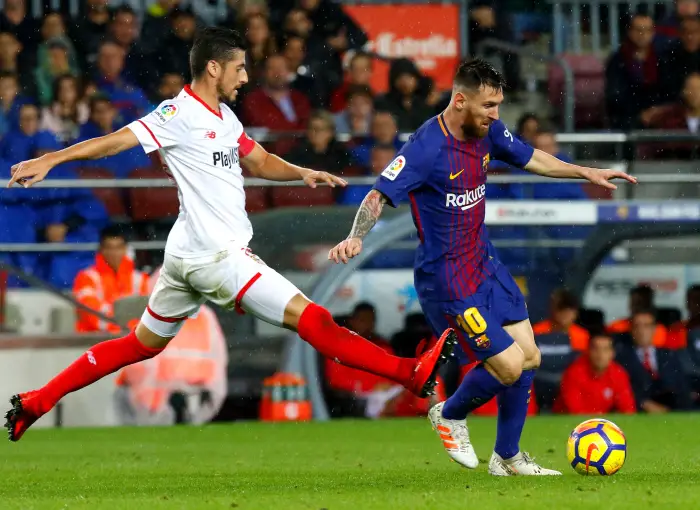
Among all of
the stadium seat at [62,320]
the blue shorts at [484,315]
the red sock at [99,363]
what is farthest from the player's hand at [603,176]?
the stadium seat at [62,320]

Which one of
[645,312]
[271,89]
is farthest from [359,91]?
[645,312]

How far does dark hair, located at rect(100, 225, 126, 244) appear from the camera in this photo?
13477mm

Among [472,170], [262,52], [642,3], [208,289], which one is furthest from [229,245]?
[642,3]

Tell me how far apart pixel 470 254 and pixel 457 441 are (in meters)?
0.98

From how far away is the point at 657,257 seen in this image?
14461 millimetres

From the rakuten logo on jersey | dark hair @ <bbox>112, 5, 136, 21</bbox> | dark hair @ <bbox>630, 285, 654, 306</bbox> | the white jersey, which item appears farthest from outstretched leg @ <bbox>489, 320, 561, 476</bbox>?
dark hair @ <bbox>112, 5, 136, 21</bbox>

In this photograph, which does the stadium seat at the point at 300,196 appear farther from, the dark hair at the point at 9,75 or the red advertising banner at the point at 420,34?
the red advertising banner at the point at 420,34

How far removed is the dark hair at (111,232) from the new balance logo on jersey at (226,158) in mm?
5643

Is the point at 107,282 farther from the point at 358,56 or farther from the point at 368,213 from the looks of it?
the point at 368,213

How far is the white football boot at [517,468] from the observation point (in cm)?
776

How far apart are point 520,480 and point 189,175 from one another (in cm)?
230

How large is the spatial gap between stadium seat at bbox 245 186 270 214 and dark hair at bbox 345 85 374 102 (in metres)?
2.07

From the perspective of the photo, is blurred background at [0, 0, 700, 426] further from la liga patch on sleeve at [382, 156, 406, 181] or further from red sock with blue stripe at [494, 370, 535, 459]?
la liga patch on sleeve at [382, 156, 406, 181]

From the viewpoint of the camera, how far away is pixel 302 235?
13.9 metres
